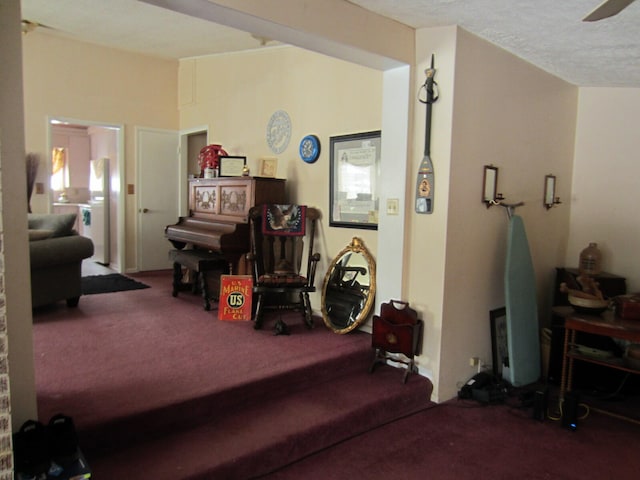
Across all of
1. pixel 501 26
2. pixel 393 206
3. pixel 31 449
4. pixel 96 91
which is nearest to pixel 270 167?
pixel 393 206

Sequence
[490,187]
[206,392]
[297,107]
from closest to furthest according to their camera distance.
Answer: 1. [206,392]
2. [490,187]
3. [297,107]

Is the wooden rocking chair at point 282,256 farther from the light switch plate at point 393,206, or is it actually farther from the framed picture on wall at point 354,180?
the light switch plate at point 393,206

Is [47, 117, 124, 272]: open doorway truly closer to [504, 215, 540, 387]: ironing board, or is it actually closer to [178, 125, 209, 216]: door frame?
[178, 125, 209, 216]: door frame

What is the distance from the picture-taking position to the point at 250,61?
4.89 m

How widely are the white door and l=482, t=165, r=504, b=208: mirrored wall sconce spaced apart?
450 cm

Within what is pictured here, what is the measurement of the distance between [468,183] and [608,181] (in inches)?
62.0

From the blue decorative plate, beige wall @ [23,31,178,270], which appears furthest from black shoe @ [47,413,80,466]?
beige wall @ [23,31,178,270]

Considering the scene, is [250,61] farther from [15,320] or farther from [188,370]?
[15,320]

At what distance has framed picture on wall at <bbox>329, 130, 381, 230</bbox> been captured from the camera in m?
3.59

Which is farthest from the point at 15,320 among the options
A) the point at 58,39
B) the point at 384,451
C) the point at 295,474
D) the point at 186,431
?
the point at 58,39

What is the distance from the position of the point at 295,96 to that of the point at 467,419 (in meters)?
3.12

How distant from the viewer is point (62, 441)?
176 centimetres

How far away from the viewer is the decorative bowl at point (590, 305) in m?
2.92

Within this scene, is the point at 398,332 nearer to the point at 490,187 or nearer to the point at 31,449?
the point at 490,187
